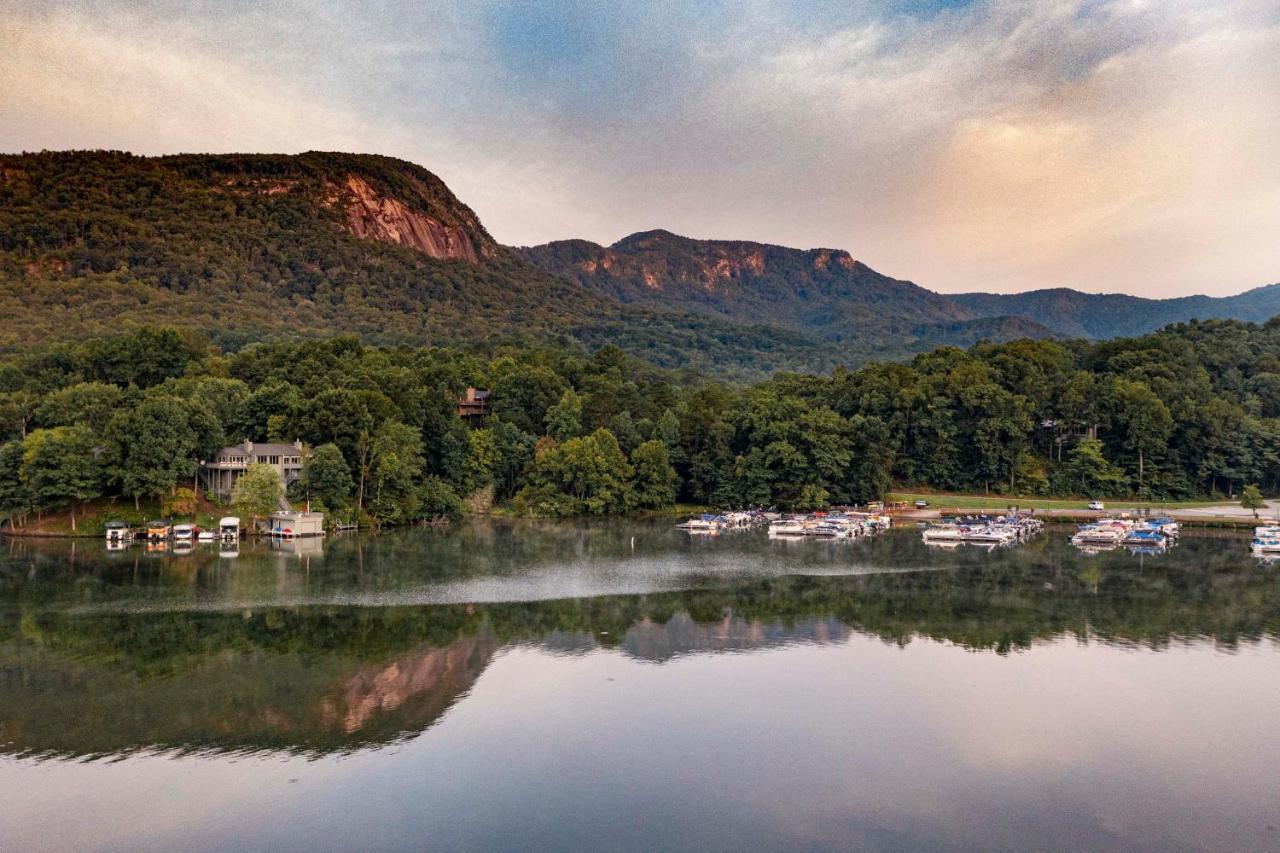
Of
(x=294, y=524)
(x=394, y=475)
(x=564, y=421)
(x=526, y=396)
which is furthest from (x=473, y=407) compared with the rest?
(x=294, y=524)

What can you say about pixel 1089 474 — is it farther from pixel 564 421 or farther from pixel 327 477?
pixel 327 477

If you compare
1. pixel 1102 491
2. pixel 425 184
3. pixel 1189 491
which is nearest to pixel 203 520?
pixel 1102 491

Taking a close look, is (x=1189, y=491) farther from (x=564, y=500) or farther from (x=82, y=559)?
(x=82, y=559)

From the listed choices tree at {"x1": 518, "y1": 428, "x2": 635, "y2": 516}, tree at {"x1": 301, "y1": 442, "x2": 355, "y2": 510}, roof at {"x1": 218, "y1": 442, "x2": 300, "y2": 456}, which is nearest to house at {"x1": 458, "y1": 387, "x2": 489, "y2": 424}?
tree at {"x1": 518, "y1": 428, "x2": 635, "y2": 516}

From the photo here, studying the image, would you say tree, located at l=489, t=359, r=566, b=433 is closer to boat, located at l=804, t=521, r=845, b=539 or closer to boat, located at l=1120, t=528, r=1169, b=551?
boat, located at l=804, t=521, r=845, b=539

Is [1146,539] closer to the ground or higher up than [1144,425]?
closer to the ground

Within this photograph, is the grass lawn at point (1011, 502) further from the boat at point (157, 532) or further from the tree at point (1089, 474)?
the boat at point (157, 532)
